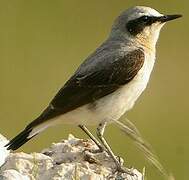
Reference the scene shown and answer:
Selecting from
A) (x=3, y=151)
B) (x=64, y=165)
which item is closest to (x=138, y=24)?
(x=3, y=151)

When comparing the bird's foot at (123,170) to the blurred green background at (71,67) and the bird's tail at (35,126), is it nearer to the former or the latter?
the bird's tail at (35,126)

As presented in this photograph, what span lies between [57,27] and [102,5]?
1.07 m

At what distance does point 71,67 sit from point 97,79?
8382mm

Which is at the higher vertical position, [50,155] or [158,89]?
[158,89]

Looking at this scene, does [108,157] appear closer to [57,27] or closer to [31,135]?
[31,135]

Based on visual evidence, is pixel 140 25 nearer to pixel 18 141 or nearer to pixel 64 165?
pixel 18 141

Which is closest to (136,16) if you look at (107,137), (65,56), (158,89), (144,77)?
(144,77)

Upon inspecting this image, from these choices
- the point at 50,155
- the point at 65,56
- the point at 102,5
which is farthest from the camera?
the point at 102,5

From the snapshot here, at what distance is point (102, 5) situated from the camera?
22062 millimetres

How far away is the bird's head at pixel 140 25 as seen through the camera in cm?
1209

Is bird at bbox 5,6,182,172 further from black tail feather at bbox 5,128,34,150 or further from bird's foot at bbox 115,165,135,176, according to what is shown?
bird's foot at bbox 115,165,135,176

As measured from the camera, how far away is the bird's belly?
11.4 m

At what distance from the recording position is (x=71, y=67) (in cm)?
2003

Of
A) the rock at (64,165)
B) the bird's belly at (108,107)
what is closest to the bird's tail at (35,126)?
the bird's belly at (108,107)
